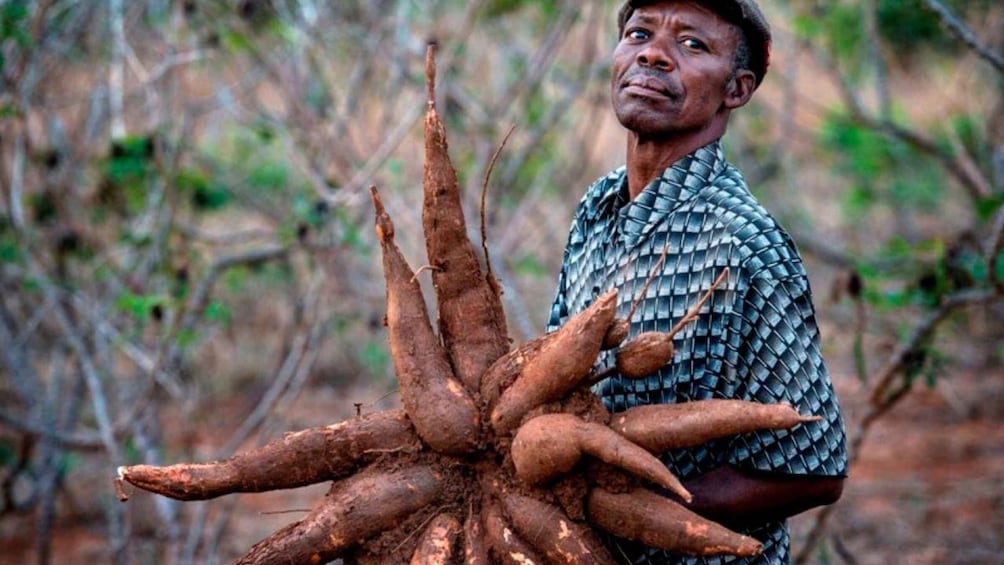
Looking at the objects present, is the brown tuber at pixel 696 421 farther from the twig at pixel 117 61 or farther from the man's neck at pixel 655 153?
the twig at pixel 117 61

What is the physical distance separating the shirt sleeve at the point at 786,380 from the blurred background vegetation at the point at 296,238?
1.55 m

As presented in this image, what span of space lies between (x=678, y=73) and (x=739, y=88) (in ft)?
0.47

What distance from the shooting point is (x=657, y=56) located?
76.9 inches

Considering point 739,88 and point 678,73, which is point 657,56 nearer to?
point 678,73

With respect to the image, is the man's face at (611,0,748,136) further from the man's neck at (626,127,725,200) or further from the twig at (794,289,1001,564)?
the twig at (794,289,1001,564)

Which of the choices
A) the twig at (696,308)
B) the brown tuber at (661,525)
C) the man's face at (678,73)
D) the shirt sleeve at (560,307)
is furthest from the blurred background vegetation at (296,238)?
the brown tuber at (661,525)

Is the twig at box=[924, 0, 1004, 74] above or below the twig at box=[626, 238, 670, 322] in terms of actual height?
above

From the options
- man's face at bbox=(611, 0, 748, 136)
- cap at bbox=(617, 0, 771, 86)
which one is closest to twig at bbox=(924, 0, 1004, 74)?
cap at bbox=(617, 0, 771, 86)

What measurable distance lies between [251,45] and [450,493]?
125 inches

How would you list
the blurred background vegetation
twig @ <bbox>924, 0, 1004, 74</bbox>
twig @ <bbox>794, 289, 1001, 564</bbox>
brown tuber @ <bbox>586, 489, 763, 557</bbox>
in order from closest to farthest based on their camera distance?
1. brown tuber @ <bbox>586, 489, 763, 557</bbox>
2. twig @ <bbox>924, 0, 1004, 74</bbox>
3. twig @ <bbox>794, 289, 1001, 564</bbox>
4. the blurred background vegetation

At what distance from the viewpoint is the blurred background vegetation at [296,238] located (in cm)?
417

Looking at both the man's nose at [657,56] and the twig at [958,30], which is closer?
the man's nose at [657,56]

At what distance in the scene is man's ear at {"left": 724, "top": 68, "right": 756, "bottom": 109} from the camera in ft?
6.59

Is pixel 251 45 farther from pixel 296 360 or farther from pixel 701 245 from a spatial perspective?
pixel 701 245
